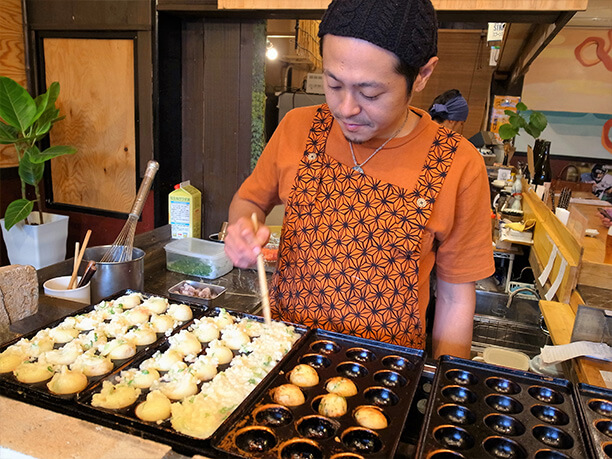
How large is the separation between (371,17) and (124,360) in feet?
3.33

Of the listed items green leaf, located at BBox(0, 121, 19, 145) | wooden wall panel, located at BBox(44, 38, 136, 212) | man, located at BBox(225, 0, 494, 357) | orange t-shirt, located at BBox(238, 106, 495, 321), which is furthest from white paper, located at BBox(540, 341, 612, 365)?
green leaf, located at BBox(0, 121, 19, 145)

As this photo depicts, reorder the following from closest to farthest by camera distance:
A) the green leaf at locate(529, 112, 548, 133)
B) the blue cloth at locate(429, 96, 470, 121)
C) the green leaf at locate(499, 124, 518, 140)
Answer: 1. the blue cloth at locate(429, 96, 470, 121)
2. the green leaf at locate(529, 112, 548, 133)
3. the green leaf at locate(499, 124, 518, 140)

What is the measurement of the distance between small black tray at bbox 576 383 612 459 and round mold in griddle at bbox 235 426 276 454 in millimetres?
617

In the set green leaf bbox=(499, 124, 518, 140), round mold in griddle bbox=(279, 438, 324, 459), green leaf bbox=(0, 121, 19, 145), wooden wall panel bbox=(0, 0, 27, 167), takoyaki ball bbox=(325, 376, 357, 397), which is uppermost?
wooden wall panel bbox=(0, 0, 27, 167)

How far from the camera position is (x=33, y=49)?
130 inches

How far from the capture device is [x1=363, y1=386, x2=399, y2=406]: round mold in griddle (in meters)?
1.14

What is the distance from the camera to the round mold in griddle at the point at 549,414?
3.55 ft

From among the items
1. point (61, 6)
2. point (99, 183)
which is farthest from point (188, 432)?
point (61, 6)

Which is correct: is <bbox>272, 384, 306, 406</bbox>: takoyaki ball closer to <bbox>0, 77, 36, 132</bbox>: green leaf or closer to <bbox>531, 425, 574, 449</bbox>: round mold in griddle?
<bbox>531, 425, 574, 449</bbox>: round mold in griddle

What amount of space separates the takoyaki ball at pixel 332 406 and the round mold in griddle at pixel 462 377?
28 cm

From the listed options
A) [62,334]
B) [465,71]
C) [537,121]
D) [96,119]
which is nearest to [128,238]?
[62,334]

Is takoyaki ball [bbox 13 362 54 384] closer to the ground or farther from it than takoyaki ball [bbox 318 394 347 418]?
farther from it

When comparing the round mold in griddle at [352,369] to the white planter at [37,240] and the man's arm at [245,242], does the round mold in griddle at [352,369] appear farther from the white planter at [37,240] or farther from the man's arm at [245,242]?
the white planter at [37,240]

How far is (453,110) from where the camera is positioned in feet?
11.8
